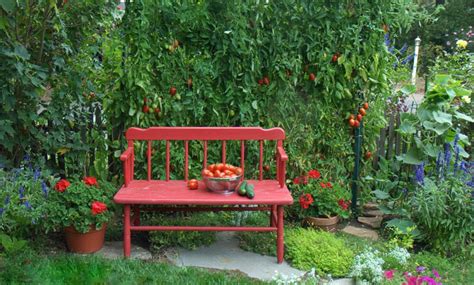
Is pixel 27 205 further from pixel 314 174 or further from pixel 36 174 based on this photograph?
pixel 314 174

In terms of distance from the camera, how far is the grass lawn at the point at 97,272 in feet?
12.4

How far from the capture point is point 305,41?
5125mm

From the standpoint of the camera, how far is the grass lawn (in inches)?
148

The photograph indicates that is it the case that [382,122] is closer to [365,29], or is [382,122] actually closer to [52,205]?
[365,29]

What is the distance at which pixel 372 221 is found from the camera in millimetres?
5344

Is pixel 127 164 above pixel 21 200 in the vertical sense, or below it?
above

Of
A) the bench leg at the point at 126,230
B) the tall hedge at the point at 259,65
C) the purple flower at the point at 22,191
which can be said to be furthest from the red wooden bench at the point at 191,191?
the purple flower at the point at 22,191

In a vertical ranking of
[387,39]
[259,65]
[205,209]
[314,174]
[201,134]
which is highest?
[387,39]

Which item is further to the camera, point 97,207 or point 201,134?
point 201,134

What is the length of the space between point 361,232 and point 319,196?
0.52 m

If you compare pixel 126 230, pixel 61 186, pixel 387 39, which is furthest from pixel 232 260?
pixel 387 39

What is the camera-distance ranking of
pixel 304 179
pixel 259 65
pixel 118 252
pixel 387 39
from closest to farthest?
pixel 118 252 → pixel 259 65 → pixel 304 179 → pixel 387 39

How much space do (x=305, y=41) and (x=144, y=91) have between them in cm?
157

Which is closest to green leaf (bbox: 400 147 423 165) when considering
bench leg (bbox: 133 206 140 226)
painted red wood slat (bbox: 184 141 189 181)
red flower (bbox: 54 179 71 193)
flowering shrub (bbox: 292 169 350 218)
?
flowering shrub (bbox: 292 169 350 218)
